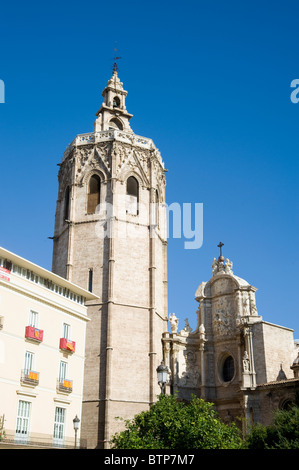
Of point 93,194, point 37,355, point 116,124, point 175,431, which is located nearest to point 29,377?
point 37,355

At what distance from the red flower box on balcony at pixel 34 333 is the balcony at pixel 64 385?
8.04ft

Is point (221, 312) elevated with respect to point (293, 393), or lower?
elevated

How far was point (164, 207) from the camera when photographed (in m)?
43.4

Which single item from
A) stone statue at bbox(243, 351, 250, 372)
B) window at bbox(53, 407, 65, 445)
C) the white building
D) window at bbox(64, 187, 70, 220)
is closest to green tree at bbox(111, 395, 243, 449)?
the white building

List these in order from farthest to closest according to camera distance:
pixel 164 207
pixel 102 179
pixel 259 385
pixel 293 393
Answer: pixel 164 207 → pixel 102 179 → pixel 259 385 → pixel 293 393

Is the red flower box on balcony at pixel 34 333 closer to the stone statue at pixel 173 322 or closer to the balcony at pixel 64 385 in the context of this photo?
the balcony at pixel 64 385

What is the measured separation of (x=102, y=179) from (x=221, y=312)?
12524 mm

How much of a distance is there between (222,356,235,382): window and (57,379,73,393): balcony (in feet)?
44.1

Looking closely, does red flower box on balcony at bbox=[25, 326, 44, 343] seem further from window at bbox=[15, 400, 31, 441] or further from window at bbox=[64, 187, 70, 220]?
window at bbox=[64, 187, 70, 220]

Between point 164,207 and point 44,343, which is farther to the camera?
point 164,207

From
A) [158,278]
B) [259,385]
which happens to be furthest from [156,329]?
[259,385]

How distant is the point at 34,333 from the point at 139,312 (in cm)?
1178
